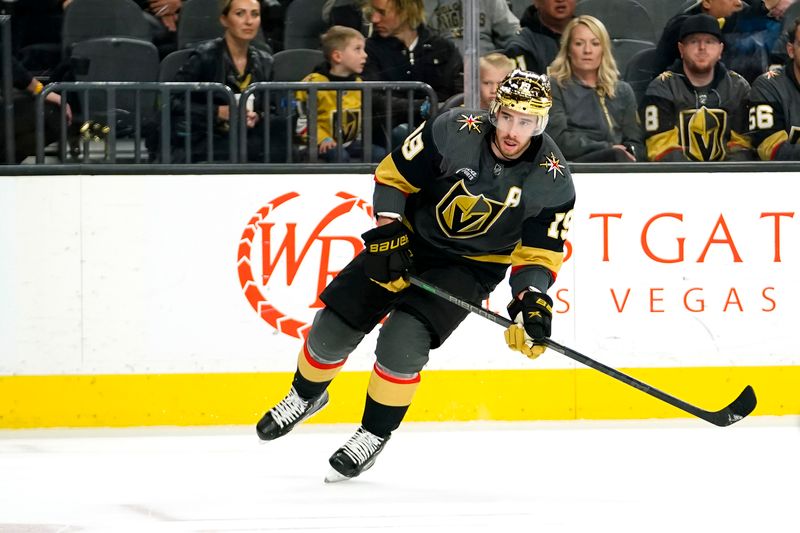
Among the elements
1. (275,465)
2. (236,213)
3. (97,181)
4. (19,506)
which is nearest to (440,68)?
(236,213)

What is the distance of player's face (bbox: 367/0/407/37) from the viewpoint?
465 cm

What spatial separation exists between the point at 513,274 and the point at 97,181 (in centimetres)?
164

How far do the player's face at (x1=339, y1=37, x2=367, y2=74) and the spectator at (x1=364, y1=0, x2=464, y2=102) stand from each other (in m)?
0.02

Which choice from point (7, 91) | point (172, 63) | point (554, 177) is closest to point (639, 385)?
point (554, 177)

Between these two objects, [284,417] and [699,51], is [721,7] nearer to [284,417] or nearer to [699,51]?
[699,51]

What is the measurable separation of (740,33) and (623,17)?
1.43ft

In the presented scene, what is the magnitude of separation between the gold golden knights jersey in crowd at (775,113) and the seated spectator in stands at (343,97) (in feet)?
4.47

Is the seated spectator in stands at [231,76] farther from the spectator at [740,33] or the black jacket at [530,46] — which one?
the spectator at [740,33]

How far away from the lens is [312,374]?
374cm

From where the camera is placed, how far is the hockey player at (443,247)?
3527 mm

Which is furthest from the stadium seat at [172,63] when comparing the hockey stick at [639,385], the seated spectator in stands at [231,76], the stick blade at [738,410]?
the stick blade at [738,410]

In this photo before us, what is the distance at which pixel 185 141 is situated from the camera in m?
4.58

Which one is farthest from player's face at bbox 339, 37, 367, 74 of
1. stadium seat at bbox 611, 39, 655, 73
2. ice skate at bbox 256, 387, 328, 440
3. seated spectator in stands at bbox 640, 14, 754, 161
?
ice skate at bbox 256, 387, 328, 440

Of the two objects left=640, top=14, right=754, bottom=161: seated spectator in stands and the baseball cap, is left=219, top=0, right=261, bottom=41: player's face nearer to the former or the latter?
left=640, top=14, right=754, bottom=161: seated spectator in stands
